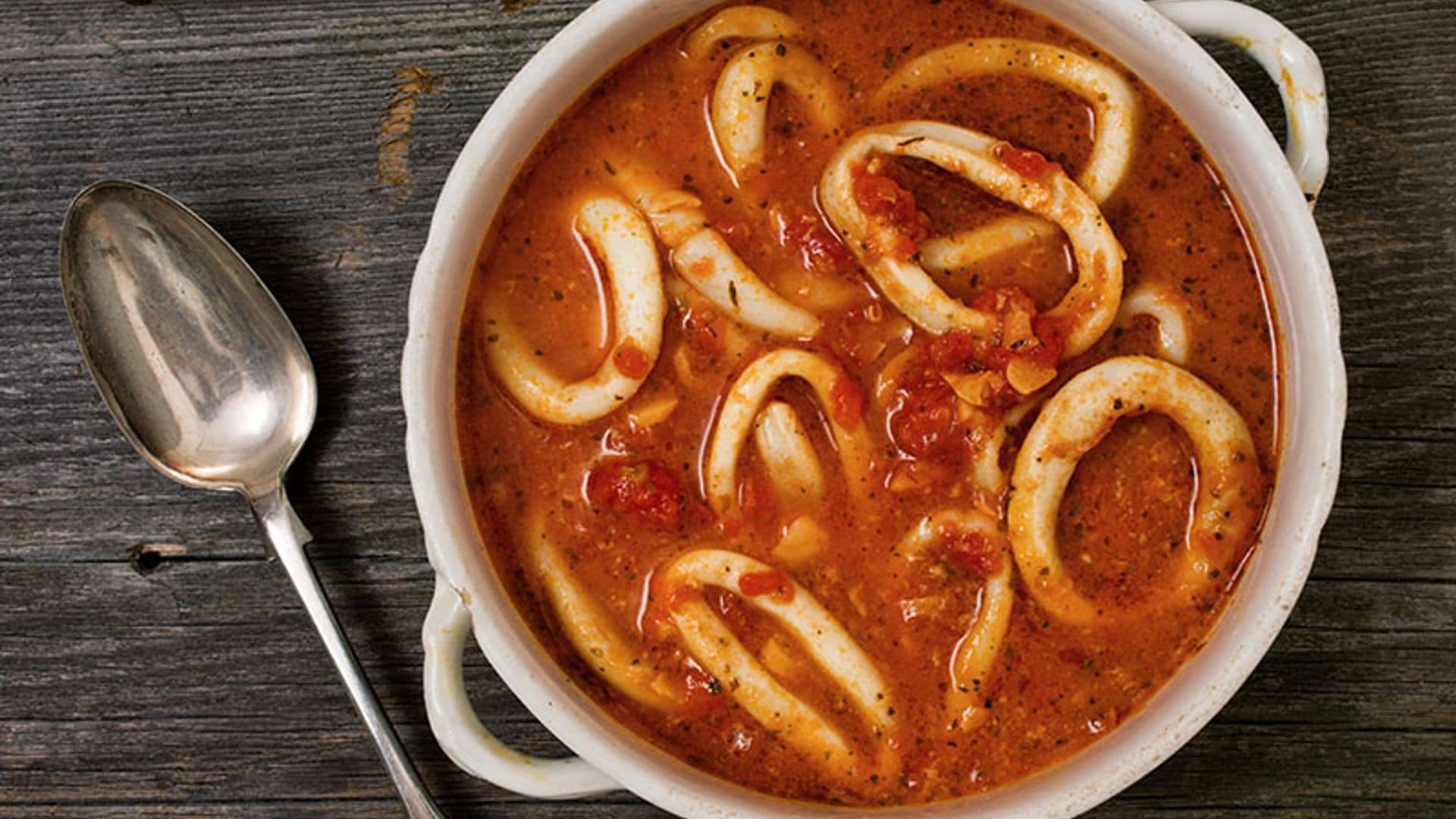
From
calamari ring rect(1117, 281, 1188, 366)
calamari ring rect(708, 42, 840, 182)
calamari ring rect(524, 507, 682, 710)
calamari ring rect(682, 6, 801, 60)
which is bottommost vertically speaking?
calamari ring rect(524, 507, 682, 710)

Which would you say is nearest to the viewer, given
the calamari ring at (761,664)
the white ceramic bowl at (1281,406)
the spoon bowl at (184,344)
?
the white ceramic bowl at (1281,406)

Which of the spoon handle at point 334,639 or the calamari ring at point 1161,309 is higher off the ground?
the calamari ring at point 1161,309

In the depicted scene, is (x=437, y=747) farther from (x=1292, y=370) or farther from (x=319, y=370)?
(x=1292, y=370)

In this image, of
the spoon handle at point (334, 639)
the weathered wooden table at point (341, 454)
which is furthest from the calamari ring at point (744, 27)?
the spoon handle at point (334, 639)

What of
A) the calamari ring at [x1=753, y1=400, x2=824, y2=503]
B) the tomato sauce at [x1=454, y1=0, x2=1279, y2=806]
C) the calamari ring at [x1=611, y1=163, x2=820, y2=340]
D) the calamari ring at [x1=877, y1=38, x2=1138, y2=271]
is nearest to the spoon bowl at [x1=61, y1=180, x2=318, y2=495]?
the tomato sauce at [x1=454, y1=0, x2=1279, y2=806]

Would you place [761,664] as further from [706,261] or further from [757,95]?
[757,95]

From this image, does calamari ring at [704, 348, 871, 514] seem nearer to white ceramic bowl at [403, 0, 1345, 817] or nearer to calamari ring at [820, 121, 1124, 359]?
calamari ring at [820, 121, 1124, 359]

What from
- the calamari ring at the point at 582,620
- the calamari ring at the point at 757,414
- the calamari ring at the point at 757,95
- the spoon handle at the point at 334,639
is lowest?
the spoon handle at the point at 334,639

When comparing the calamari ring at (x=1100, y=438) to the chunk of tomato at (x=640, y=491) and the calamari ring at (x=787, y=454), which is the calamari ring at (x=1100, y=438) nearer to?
the calamari ring at (x=787, y=454)
